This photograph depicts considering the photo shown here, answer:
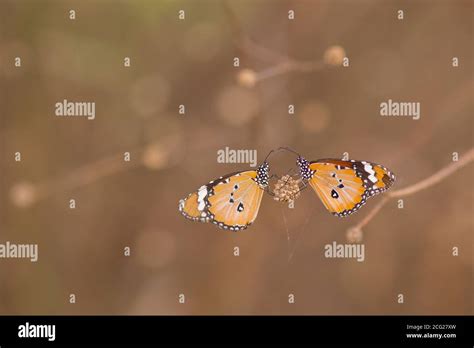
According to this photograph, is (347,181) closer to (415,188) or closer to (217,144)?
(415,188)

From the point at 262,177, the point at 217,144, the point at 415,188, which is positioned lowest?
the point at 415,188

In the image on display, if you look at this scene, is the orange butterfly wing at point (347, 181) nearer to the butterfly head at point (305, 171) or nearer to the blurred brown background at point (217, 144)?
the butterfly head at point (305, 171)

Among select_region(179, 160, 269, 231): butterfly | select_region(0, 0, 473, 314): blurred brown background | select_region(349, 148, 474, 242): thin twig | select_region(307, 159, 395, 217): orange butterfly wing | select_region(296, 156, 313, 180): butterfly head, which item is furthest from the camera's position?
select_region(0, 0, 473, 314): blurred brown background

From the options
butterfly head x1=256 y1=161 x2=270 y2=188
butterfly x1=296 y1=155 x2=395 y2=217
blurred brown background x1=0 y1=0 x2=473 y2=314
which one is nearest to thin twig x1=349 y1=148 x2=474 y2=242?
butterfly x1=296 y1=155 x2=395 y2=217

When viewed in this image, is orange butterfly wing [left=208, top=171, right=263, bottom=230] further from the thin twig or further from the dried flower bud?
the thin twig

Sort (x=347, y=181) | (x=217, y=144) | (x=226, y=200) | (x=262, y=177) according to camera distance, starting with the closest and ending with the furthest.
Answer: (x=347, y=181)
(x=226, y=200)
(x=262, y=177)
(x=217, y=144)

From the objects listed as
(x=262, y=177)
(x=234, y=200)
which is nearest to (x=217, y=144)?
(x=262, y=177)
